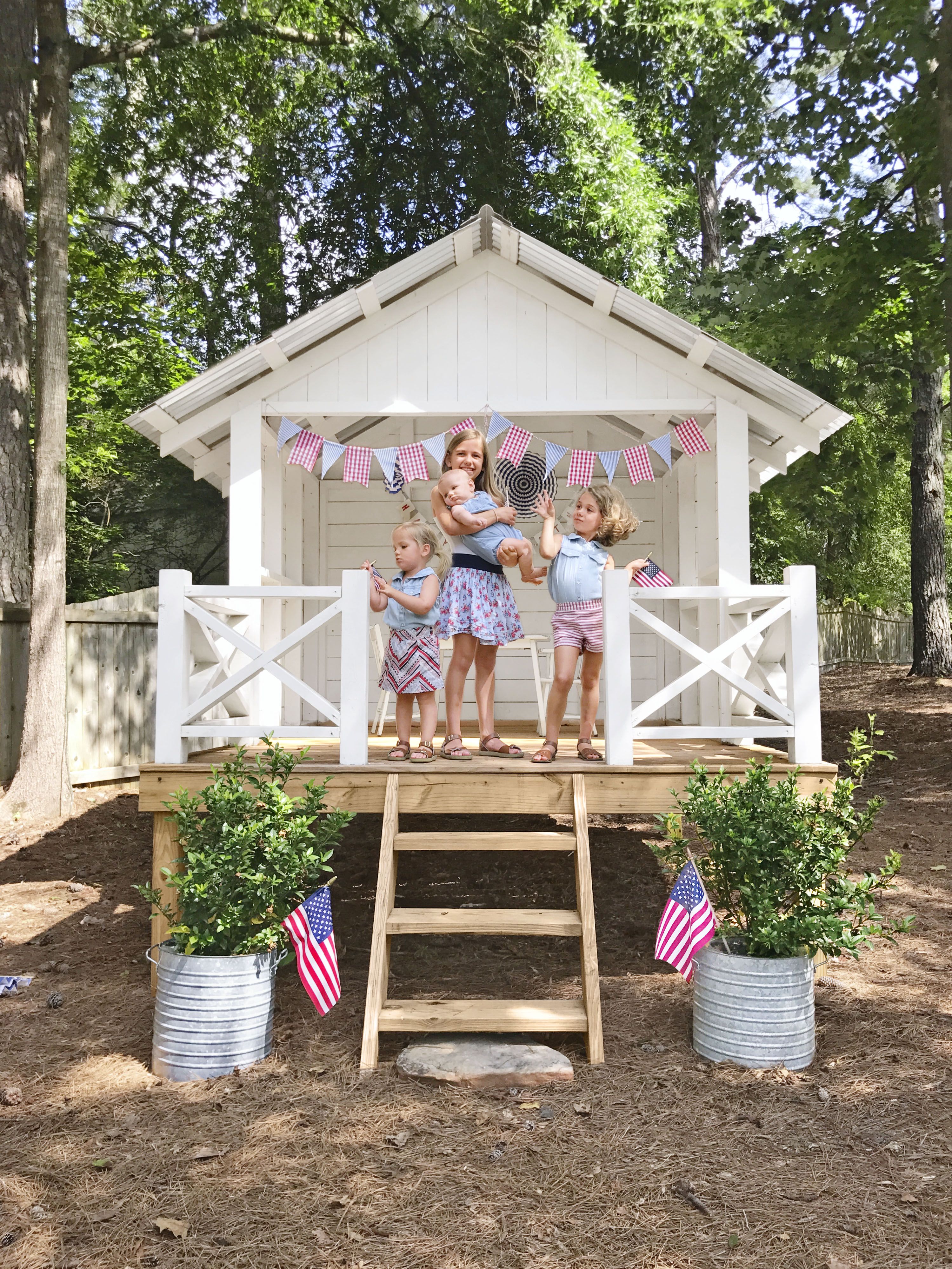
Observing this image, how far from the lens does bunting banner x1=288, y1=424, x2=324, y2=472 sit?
5.98m

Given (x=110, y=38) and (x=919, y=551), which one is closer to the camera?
(x=110, y=38)

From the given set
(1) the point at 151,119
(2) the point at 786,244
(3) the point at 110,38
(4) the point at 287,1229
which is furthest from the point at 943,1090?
(1) the point at 151,119

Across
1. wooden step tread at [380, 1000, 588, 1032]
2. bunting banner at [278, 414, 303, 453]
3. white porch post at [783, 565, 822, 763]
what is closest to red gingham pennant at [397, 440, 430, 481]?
bunting banner at [278, 414, 303, 453]

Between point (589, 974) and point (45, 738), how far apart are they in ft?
16.9

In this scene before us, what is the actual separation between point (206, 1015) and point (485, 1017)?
40.0 inches

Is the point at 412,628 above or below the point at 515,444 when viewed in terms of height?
below

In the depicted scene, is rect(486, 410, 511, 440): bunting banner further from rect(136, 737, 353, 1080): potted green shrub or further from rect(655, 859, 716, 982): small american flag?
rect(655, 859, 716, 982): small american flag

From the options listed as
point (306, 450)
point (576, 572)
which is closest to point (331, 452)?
point (306, 450)

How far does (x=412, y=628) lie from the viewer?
16.1 ft

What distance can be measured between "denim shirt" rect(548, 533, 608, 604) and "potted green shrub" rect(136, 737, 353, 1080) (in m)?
1.68

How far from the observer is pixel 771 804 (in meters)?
3.78

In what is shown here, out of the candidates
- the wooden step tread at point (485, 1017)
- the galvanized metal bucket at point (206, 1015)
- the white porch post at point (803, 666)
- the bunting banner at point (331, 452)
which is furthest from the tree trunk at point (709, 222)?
the galvanized metal bucket at point (206, 1015)

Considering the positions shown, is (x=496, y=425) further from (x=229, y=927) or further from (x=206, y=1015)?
(x=206, y=1015)

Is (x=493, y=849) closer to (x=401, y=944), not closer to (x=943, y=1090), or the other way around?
(x=401, y=944)
